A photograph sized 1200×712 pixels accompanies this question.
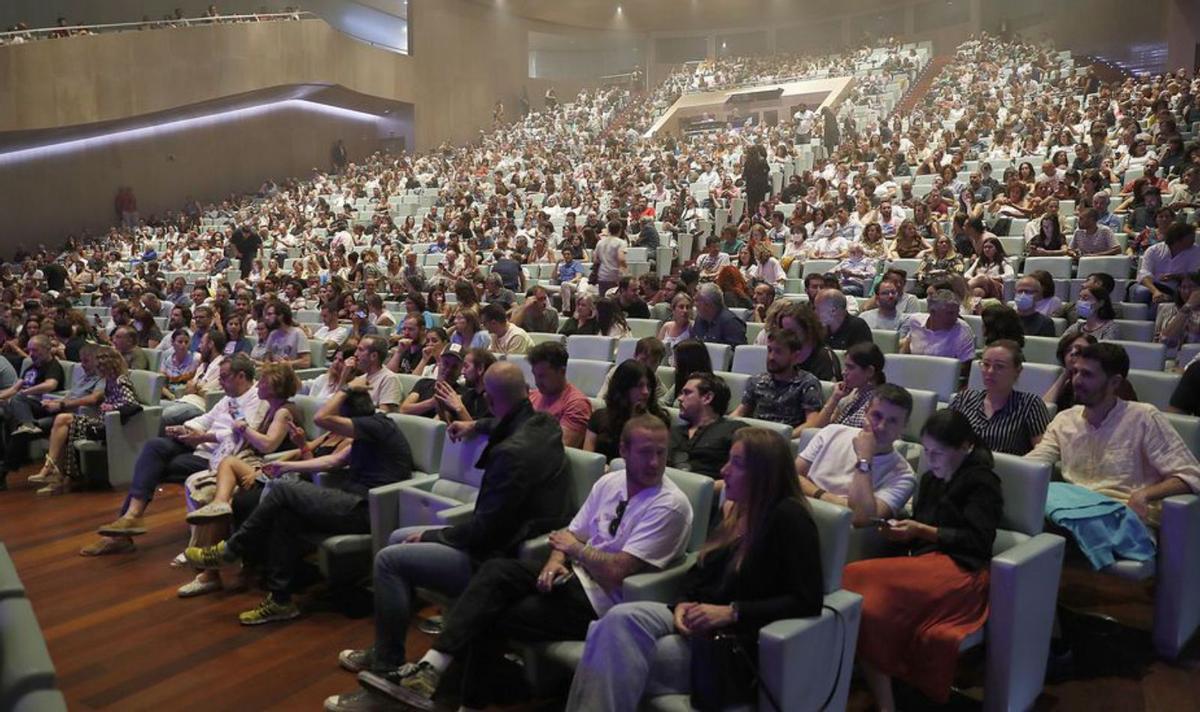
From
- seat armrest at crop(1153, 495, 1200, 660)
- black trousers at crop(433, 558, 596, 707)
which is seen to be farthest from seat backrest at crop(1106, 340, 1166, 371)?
black trousers at crop(433, 558, 596, 707)

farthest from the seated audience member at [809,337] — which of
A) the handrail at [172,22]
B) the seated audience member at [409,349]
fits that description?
the handrail at [172,22]

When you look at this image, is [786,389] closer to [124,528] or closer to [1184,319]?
[1184,319]

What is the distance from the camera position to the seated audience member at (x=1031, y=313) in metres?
4.72

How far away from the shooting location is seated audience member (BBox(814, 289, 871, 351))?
4559mm

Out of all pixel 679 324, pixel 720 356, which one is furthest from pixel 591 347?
pixel 720 356

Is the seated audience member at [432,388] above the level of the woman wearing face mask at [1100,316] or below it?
below

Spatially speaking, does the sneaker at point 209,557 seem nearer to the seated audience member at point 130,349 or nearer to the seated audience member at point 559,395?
the seated audience member at point 559,395

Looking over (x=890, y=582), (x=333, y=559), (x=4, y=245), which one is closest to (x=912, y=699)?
(x=890, y=582)

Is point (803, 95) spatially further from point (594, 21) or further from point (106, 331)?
point (106, 331)

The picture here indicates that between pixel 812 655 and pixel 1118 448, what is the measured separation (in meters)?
1.44

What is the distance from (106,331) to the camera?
803cm

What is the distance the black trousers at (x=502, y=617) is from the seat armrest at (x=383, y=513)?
789 millimetres

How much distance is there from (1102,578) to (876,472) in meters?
1.34

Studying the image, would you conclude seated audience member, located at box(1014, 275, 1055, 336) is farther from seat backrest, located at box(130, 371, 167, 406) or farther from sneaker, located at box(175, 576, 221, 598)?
seat backrest, located at box(130, 371, 167, 406)
